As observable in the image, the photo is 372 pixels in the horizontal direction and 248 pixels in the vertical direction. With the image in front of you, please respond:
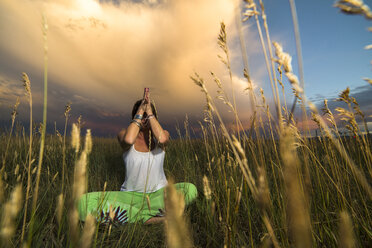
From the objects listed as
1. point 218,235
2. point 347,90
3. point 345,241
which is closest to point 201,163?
point 218,235

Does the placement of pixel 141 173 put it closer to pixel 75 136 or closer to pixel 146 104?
pixel 146 104

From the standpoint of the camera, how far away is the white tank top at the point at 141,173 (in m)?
3.09

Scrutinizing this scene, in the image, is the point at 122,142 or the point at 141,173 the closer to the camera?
the point at 141,173

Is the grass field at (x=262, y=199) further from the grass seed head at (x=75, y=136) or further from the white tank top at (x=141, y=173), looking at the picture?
the white tank top at (x=141, y=173)

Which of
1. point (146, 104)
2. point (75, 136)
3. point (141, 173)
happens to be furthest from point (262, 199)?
point (146, 104)

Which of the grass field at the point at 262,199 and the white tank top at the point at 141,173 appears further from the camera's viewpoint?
the white tank top at the point at 141,173

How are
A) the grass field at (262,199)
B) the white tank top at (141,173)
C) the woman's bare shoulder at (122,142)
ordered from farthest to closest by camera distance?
the woman's bare shoulder at (122,142) < the white tank top at (141,173) < the grass field at (262,199)

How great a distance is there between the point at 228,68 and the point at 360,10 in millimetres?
526

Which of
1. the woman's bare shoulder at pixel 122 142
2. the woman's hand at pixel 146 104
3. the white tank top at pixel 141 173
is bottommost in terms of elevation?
the white tank top at pixel 141 173

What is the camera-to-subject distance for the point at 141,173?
3.12 m

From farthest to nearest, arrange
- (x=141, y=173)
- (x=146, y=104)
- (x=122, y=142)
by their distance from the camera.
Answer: (x=146, y=104), (x=122, y=142), (x=141, y=173)

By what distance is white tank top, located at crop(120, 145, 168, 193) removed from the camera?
309 cm

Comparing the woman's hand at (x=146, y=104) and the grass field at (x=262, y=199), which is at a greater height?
the woman's hand at (x=146, y=104)

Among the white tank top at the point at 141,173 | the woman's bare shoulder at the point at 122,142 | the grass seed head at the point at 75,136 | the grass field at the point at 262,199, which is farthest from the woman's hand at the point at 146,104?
the grass seed head at the point at 75,136
